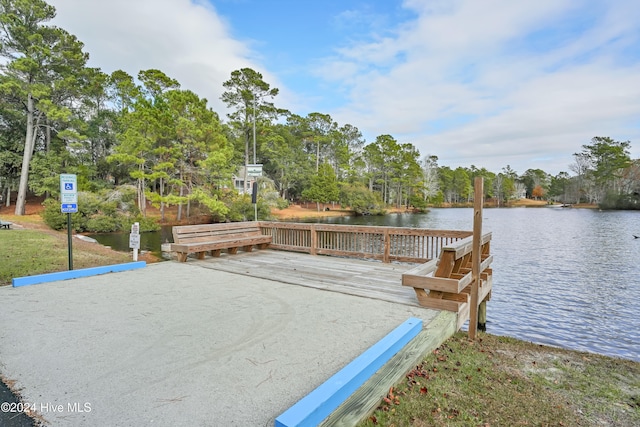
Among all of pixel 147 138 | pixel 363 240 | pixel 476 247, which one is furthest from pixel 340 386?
pixel 147 138

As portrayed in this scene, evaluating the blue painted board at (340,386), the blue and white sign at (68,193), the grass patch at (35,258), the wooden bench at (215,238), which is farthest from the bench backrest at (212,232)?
the blue painted board at (340,386)

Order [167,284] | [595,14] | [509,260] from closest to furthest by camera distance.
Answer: [167,284]
[595,14]
[509,260]

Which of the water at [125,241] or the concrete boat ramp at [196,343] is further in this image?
the water at [125,241]

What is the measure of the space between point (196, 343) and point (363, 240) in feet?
14.4

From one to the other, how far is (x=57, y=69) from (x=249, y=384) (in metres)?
29.4

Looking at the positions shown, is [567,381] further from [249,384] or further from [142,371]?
[142,371]

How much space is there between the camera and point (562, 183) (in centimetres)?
6931

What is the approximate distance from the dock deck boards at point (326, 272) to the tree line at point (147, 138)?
15.7 meters

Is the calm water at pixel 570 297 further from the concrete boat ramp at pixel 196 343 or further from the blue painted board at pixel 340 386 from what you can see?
the blue painted board at pixel 340 386

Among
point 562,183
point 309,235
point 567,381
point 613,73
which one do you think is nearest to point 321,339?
point 567,381

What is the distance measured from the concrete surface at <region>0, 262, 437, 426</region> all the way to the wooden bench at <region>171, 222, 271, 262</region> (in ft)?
5.96

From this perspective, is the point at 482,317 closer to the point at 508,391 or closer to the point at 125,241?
the point at 508,391

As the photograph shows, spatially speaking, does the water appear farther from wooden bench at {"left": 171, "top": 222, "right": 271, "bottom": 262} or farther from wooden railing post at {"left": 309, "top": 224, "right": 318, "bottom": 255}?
wooden railing post at {"left": 309, "top": 224, "right": 318, "bottom": 255}

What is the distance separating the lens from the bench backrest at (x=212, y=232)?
260 inches
